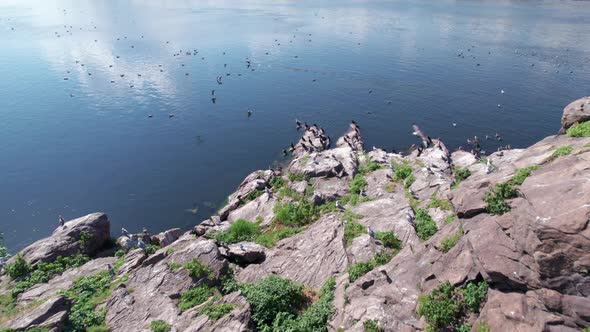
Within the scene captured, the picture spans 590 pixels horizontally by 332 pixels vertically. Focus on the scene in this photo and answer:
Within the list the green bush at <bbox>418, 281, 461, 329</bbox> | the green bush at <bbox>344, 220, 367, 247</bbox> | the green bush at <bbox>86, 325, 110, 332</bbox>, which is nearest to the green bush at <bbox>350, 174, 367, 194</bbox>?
the green bush at <bbox>344, 220, 367, 247</bbox>

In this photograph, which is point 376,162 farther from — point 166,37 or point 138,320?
point 166,37

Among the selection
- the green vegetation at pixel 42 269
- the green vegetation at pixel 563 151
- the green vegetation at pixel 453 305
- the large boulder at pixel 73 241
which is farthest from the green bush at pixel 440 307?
the large boulder at pixel 73 241

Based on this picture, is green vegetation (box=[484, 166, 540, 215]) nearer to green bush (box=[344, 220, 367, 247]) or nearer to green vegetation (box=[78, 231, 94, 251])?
green bush (box=[344, 220, 367, 247])

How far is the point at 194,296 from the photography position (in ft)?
84.1

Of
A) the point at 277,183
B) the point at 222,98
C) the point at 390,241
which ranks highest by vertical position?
the point at 390,241

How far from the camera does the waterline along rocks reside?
50.2ft

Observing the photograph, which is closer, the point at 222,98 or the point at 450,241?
the point at 450,241

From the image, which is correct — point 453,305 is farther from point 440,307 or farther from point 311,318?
point 311,318

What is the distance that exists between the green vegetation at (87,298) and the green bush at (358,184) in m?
23.6

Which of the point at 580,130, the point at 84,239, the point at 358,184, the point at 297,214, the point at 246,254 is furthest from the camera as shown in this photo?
the point at 358,184

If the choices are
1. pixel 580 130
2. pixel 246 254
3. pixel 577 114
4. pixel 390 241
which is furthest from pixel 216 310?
pixel 577 114

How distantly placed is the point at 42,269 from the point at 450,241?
113ft

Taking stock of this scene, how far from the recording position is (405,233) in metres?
27.7

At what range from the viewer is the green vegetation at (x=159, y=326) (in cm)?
2269
